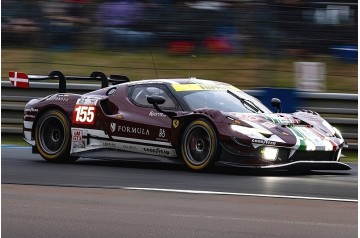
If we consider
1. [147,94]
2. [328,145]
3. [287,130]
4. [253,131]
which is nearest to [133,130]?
[147,94]

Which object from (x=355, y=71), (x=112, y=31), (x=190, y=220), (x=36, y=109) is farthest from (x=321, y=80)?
(x=190, y=220)

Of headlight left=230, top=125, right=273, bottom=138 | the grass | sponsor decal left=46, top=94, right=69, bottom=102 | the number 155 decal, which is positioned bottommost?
headlight left=230, top=125, right=273, bottom=138

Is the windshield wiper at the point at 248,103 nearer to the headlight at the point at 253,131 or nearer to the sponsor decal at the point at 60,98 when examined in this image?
the headlight at the point at 253,131

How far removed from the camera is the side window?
35.8ft

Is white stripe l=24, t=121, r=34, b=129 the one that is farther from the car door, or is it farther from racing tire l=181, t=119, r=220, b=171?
racing tire l=181, t=119, r=220, b=171

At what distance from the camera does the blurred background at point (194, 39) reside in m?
14.5

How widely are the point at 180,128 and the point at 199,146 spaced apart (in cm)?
30

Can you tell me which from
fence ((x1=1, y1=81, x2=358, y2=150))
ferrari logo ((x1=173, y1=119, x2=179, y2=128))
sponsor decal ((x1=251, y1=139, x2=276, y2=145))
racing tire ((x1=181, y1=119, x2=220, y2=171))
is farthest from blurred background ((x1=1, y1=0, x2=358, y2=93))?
sponsor decal ((x1=251, y1=139, x2=276, y2=145))

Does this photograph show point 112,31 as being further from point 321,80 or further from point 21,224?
point 21,224

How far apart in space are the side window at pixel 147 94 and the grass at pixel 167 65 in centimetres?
346

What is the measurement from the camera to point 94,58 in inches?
671

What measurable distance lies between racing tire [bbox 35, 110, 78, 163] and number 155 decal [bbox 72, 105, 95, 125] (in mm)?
156

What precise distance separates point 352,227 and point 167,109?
4489 millimetres

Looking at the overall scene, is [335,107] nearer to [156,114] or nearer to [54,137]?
[156,114]
